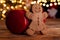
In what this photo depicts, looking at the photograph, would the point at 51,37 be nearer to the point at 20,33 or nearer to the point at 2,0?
the point at 20,33

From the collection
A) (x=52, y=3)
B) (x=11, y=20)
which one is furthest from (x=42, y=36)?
(x=52, y=3)

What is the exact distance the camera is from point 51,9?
1956 millimetres

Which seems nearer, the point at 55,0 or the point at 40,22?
the point at 40,22

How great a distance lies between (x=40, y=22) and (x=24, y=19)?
77 mm

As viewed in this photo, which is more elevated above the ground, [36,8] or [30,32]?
[36,8]

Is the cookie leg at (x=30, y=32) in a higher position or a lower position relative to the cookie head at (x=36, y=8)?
lower

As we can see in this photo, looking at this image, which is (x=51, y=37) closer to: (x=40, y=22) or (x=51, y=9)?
(x=40, y=22)

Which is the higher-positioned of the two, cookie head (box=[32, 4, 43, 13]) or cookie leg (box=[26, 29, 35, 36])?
cookie head (box=[32, 4, 43, 13])

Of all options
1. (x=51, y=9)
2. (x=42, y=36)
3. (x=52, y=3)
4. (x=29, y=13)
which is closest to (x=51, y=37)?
(x=42, y=36)

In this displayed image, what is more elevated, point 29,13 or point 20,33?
point 29,13

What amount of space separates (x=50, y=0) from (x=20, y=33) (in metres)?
1.30

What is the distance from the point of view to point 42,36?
31.7 inches

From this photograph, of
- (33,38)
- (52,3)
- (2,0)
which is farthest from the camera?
(52,3)

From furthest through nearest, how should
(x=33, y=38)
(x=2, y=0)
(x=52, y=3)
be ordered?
(x=52, y=3) → (x=2, y=0) → (x=33, y=38)
